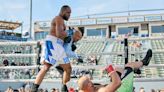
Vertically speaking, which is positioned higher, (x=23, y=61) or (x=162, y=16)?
(x=162, y=16)

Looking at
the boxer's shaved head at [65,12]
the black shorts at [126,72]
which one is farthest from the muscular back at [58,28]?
the black shorts at [126,72]

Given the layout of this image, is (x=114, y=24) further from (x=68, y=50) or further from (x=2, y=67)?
(x=68, y=50)

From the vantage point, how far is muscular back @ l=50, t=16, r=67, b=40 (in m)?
5.59

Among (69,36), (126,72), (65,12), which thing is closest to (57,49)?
(69,36)

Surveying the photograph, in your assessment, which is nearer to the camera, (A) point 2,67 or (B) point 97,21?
(A) point 2,67

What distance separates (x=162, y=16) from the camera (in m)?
38.2

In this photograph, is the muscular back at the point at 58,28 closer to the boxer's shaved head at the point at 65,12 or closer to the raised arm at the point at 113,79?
the boxer's shaved head at the point at 65,12

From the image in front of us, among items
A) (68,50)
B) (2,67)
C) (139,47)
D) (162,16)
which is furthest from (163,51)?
(162,16)

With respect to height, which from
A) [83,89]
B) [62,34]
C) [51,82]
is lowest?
[51,82]

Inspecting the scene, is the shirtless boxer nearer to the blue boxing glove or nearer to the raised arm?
the blue boxing glove

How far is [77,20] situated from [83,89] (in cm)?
3713

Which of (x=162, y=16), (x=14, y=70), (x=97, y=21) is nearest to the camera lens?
(x=14, y=70)

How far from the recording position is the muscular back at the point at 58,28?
5.59 metres

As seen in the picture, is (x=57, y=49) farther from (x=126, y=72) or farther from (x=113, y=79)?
(x=113, y=79)
